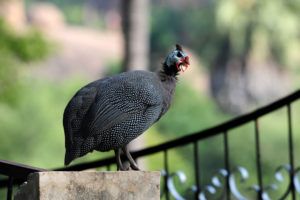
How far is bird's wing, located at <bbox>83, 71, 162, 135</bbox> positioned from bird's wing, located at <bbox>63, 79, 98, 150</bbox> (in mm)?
27

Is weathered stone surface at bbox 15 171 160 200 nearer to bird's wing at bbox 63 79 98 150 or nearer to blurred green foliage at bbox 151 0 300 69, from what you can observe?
bird's wing at bbox 63 79 98 150

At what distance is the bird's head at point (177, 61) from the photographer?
9.29 ft

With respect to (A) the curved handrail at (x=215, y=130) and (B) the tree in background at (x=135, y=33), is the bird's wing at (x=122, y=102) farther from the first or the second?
(B) the tree in background at (x=135, y=33)

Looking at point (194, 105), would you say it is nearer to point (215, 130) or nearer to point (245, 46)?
point (245, 46)

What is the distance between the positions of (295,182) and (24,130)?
23.5 meters

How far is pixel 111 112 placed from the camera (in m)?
2.71

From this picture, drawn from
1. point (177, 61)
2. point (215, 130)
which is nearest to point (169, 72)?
point (177, 61)

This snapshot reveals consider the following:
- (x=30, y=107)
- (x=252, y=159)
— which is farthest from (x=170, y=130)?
(x=30, y=107)

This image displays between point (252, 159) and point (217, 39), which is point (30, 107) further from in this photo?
point (217, 39)

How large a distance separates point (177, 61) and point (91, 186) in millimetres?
700

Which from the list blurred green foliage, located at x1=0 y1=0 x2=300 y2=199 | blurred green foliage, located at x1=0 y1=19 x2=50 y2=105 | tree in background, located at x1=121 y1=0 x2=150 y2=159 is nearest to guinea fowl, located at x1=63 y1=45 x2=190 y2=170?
tree in background, located at x1=121 y1=0 x2=150 y2=159

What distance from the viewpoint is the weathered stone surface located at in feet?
8.18

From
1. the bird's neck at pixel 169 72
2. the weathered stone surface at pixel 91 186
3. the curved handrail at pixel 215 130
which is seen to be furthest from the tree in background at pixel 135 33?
the weathered stone surface at pixel 91 186

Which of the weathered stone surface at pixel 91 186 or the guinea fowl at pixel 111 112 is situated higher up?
the guinea fowl at pixel 111 112
